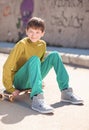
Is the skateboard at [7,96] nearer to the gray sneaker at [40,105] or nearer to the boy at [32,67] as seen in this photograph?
the boy at [32,67]

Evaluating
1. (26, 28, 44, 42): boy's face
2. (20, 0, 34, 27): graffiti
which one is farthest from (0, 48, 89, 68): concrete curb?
(20, 0, 34, 27): graffiti

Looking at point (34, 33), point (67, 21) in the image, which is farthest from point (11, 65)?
point (67, 21)

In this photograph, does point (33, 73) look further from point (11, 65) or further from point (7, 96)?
point (7, 96)

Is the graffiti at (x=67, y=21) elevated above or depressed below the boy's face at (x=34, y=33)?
below

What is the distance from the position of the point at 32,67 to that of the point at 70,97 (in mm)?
630

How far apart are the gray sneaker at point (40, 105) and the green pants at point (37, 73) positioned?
58 millimetres

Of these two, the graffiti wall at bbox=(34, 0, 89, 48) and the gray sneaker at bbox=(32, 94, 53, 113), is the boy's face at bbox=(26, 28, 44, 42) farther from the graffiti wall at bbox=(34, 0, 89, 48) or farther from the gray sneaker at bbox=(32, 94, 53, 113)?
the graffiti wall at bbox=(34, 0, 89, 48)

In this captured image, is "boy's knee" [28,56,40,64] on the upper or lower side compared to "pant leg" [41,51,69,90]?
upper

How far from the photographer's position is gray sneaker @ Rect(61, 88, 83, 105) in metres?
4.62

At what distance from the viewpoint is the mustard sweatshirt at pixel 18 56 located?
4.53 m

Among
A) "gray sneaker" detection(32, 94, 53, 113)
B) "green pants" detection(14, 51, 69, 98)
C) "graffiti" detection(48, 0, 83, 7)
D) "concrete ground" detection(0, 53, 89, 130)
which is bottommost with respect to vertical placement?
"concrete ground" detection(0, 53, 89, 130)

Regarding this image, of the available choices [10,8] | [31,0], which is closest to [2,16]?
[10,8]

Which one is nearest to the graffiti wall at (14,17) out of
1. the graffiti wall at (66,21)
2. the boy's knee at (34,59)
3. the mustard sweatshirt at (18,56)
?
the graffiti wall at (66,21)

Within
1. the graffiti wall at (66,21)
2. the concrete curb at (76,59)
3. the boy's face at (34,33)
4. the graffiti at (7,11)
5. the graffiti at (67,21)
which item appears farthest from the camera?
the graffiti at (7,11)
